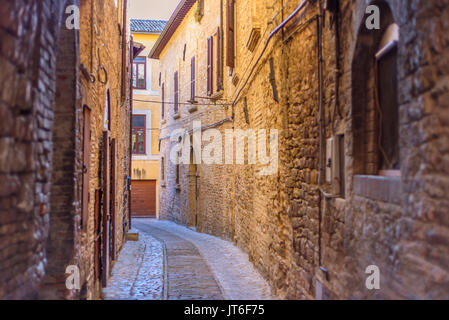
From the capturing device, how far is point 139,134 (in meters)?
26.0

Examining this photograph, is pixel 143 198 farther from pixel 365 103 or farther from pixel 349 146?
pixel 365 103

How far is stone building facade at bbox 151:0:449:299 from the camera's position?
2.90 metres

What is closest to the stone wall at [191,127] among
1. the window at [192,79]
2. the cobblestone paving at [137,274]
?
the window at [192,79]

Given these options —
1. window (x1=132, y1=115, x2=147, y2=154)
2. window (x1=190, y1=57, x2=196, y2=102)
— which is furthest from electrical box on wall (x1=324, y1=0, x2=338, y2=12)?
window (x1=132, y1=115, x2=147, y2=154)

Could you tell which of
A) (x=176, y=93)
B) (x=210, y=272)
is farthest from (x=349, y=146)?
(x=176, y=93)

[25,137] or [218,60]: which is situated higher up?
[218,60]

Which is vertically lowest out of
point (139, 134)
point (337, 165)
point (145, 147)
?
point (337, 165)

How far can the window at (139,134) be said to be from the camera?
25.9 meters

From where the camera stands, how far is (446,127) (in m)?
2.71

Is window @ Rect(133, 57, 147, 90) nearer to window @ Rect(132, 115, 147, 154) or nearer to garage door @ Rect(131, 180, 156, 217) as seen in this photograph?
window @ Rect(132, 115, 147, 154)

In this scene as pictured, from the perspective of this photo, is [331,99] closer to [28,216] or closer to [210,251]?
[28,216]

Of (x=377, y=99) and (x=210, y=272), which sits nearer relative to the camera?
(x=377, y=99)

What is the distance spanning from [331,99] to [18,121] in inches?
130

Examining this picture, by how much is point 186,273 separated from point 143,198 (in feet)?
56.4
